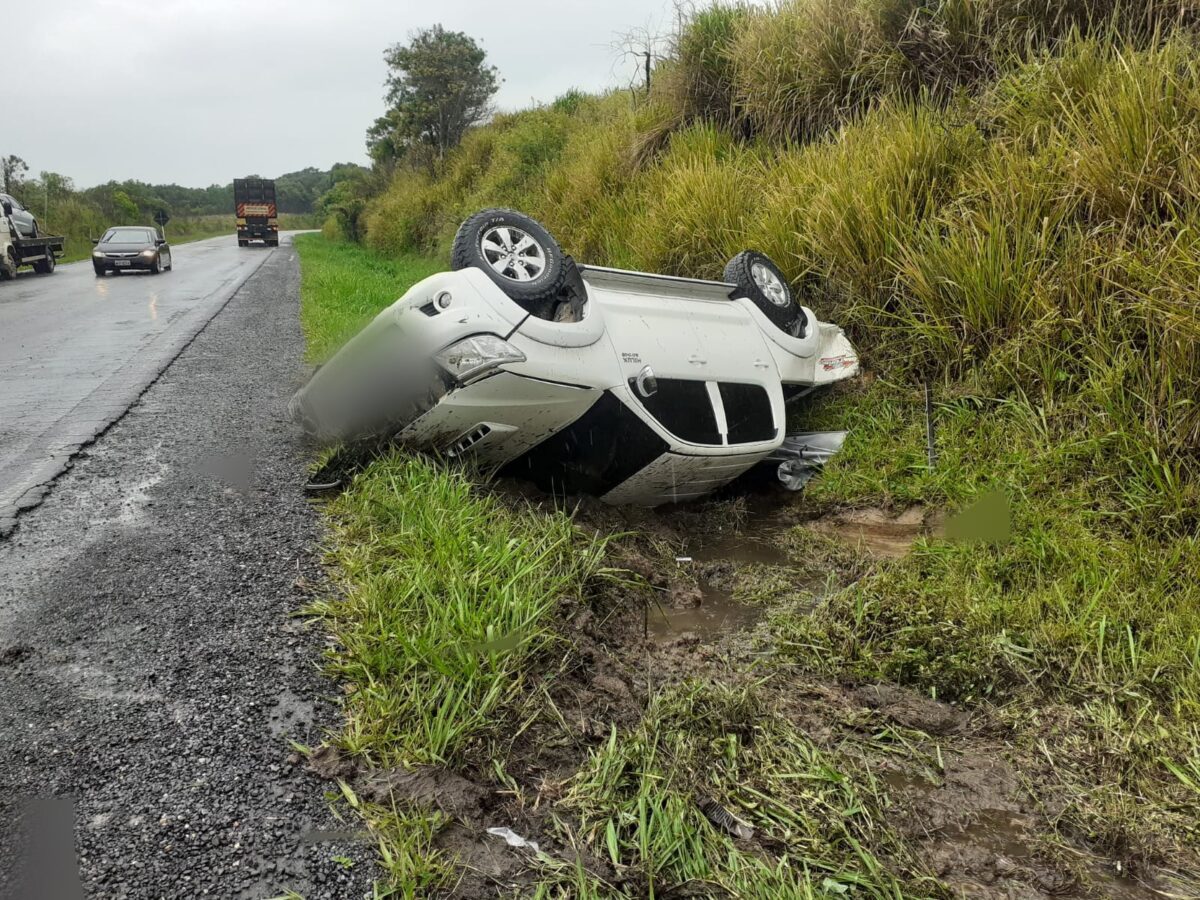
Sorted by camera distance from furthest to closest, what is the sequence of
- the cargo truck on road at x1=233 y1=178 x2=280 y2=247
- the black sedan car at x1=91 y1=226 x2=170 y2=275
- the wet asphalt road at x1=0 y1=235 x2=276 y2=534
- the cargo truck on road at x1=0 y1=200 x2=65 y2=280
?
the cargo truck on road at x1=233 y1=178 x2=280 y2=247 → the black sedan car at x1=91 y1=226 x2=170 y2=275 → the cargo truck on road at x1=0 y1=200 x2=65 y2=280 → the wet asphalt road at x1=0 y1=235 x2=276 y2=534

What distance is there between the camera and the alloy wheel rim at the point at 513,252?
4.01 metres

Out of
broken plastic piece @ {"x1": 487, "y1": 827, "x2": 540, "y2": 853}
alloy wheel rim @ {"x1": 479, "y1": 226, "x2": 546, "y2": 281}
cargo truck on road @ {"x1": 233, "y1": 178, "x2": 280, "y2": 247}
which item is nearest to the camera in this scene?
broken plastic piece @ {"x1": 487, "y1": 827, "x2": 540, "y2": 853}

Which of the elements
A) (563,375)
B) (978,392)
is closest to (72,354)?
(563,375)

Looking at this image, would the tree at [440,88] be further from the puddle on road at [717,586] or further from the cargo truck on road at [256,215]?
the puddle on road at [717,586]

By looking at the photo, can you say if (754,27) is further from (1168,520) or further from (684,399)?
(1168,520)

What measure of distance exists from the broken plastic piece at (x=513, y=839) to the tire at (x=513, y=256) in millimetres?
2333

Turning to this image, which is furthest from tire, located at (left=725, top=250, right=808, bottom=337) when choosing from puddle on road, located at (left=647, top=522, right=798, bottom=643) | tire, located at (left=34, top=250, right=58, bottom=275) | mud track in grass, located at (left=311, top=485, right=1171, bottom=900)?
tire, located at (left=34, top=250, right=58, bottom=275)

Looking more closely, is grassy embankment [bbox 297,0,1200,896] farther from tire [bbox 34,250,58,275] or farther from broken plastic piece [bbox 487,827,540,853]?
tire [bbox 34,250,58,275]

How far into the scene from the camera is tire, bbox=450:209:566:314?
3770 mm

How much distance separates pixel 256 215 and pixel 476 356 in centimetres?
3829

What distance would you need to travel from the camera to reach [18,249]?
18.3 meters

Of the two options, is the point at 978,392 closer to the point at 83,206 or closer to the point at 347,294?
the point at 347,294

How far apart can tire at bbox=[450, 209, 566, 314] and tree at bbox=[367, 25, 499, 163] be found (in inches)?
820

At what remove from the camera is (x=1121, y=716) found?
8.46 ft
